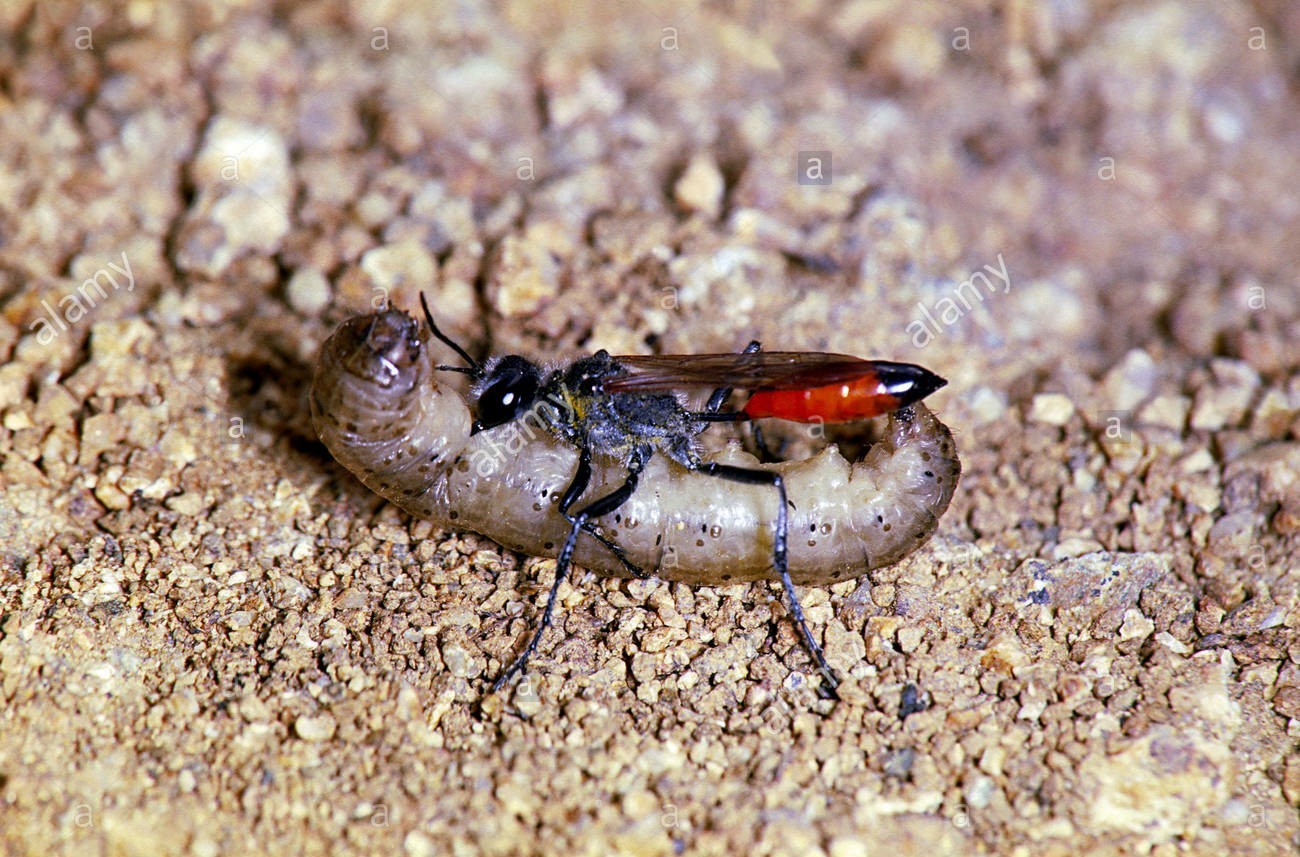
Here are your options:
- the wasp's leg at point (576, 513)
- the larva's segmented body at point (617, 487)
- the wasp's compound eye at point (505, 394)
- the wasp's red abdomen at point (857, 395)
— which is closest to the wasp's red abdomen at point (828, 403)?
the wasp's red abdomen at point (857, 395)

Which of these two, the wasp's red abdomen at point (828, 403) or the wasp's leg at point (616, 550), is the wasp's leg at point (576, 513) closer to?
the wasp's leg at point (616, 550)

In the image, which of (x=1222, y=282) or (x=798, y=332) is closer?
(x=798, y=332)

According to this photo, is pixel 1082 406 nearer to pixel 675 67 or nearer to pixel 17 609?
pixel 675 67

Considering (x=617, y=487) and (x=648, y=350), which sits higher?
(x=648, y=350)

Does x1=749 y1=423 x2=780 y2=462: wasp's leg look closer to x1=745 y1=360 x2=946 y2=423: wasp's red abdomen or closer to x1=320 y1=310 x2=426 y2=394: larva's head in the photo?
x1=745 y1=360 x2=946 y2=423: wasp's red abdomen

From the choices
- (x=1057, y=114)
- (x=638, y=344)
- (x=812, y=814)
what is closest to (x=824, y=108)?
(x=1057, y=114)

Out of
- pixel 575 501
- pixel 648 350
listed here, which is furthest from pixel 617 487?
pixel 648 350

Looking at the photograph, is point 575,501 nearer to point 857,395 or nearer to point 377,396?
point 377,396
